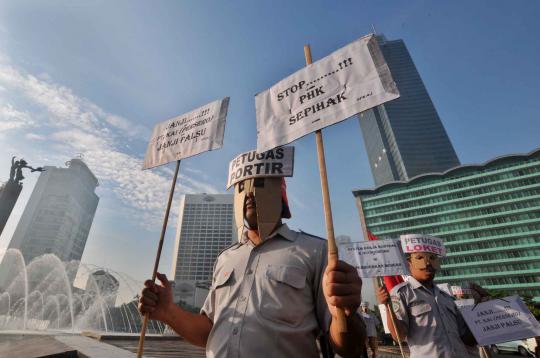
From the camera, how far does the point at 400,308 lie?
11.9 feet

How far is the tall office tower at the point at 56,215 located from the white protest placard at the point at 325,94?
143 metres

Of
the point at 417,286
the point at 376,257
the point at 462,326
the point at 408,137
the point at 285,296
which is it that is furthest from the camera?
the point at 408,137

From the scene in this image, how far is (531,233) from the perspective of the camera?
67.1m

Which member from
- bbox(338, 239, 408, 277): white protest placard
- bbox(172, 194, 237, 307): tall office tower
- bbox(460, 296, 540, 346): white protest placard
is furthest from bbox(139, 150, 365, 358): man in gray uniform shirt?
bbox(172, 194, 237, 307): tall office tower

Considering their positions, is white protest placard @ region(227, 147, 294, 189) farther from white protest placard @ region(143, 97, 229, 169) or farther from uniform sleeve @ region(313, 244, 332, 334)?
uniform sleeve @ region(313, 244, 332, 334)

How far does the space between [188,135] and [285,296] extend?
242 centimetres

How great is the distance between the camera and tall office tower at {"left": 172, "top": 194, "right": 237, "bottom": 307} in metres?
127

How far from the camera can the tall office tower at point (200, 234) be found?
12744 centimetres

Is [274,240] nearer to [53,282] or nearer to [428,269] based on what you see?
[428,269]

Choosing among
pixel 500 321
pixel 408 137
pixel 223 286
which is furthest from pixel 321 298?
pixel 408 137

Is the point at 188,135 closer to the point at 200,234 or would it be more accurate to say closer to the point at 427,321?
the point at 427,321

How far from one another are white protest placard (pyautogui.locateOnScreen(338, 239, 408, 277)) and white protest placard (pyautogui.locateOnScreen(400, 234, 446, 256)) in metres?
0.33

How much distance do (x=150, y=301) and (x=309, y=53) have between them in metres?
2.57

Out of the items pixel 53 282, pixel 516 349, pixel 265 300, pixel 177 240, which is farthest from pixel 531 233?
pixel 177 240
